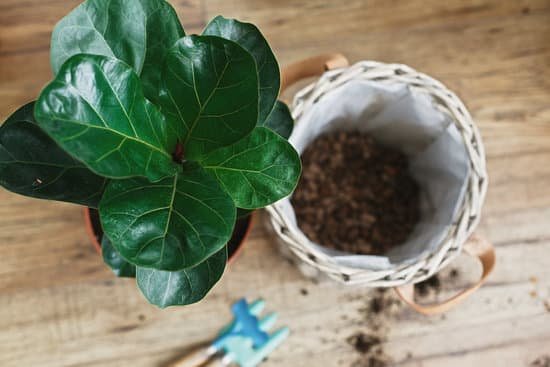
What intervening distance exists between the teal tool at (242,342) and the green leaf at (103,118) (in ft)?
1.59

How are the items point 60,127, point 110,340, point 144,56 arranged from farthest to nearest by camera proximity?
point 110,340 → point 144,56 → point 60,127

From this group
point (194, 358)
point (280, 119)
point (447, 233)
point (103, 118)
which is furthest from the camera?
point (194, 358)

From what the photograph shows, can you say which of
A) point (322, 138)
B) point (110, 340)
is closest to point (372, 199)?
point (322, 138)

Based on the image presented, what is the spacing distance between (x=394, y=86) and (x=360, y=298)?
366mm

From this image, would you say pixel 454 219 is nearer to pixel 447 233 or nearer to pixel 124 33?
pixel 447 233

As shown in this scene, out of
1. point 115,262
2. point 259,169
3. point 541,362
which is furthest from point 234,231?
point 541,362

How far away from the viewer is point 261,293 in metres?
1.00

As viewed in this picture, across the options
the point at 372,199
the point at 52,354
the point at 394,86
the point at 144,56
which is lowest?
the point at 52,354

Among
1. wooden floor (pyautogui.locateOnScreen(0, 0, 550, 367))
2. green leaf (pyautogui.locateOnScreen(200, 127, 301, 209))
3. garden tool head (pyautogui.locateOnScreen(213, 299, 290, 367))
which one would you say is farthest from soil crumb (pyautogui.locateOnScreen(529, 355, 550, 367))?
green leaf (pyautogui.locateOnScreen(200, 127, 301, 209))

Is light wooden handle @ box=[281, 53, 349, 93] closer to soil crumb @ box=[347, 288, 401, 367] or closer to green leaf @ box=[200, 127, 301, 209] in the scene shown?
green leaf @ box=[200, 127, 301, 209]

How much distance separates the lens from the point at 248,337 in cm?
97

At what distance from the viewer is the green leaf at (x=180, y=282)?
0.60 metres

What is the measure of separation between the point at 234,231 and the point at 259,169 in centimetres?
30

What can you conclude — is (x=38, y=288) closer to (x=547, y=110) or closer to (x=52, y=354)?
(x=52, y=354)
